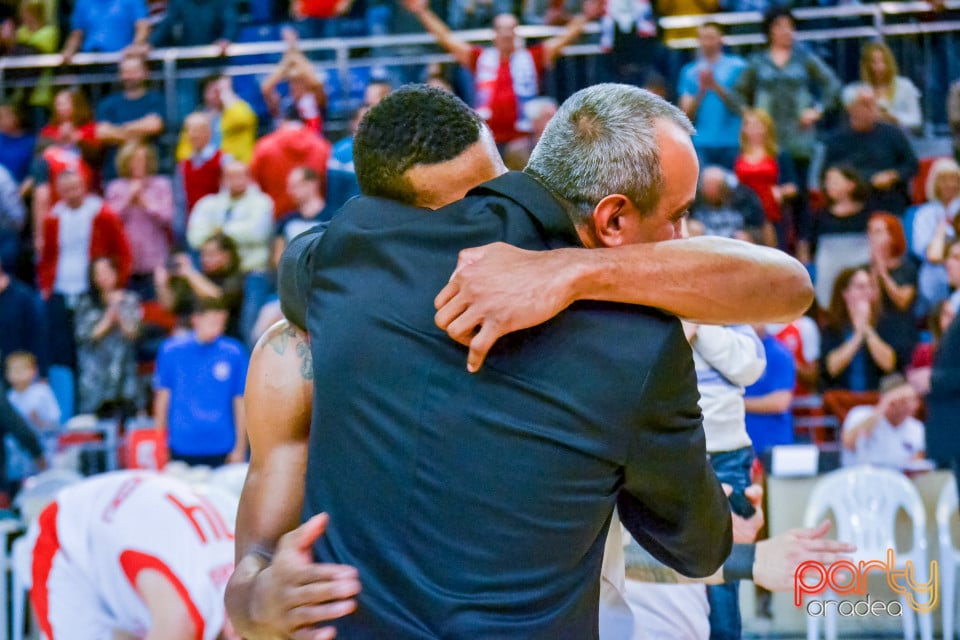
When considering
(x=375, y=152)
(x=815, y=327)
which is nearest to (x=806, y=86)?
(x=815, y=327)

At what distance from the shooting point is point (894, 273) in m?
7.66

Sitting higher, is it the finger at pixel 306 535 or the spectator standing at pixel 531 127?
the finger at pixel 306 535

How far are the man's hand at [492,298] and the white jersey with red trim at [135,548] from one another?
1894mm

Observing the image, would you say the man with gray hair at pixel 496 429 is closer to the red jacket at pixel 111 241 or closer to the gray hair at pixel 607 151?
the gray hair at pixel 607 151

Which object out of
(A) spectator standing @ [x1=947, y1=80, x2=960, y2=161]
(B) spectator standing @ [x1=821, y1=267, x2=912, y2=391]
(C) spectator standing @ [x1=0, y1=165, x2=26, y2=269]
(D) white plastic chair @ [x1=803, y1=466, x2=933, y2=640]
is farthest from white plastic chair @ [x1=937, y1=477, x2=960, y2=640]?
(C) spectator standing @ [x1=0, y1=165, x2=26, y2=269]

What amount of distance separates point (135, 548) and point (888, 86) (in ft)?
22.3

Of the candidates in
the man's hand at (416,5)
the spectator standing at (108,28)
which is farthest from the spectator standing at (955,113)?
the spectator standing at (108,28)

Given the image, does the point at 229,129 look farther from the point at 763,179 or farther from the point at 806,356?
the point at 806,356

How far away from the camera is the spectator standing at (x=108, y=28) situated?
35.0ft

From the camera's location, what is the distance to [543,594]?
1.87m

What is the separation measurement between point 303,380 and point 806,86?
23.5 ft

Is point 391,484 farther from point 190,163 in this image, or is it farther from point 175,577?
point 190,163

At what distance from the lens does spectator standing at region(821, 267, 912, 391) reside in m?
7.47

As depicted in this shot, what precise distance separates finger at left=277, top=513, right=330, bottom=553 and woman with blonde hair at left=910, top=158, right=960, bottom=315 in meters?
6.45
